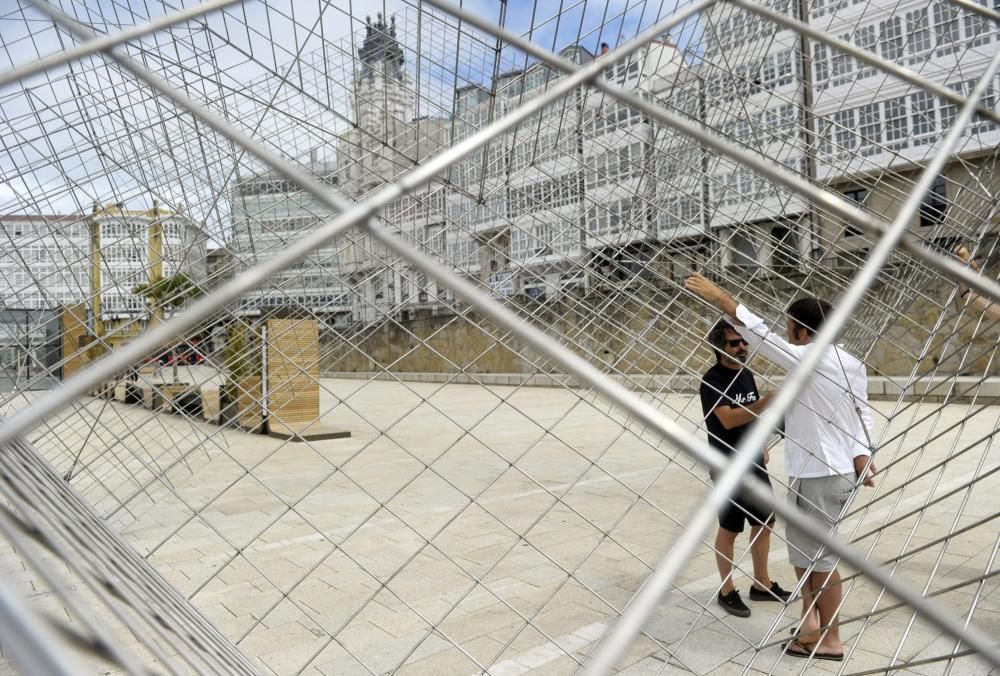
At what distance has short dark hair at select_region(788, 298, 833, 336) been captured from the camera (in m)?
1.94

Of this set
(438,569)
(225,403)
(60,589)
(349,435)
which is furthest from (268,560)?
(225,403)

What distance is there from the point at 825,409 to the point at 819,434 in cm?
7

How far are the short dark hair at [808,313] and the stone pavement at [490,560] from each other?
12.8 inches

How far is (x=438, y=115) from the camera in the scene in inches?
109

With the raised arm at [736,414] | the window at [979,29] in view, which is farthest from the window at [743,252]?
the window at [979,29]

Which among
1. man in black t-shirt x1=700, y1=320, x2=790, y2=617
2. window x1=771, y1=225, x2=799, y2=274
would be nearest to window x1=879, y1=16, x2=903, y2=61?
window x1=771, y1=225, x2=799, y2=274

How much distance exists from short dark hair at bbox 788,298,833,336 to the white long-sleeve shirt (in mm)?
64

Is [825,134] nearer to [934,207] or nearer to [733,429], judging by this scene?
[934,207]

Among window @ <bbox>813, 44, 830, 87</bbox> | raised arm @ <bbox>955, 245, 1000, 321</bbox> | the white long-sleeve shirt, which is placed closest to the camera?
raised arm @ <bbox>955, 245, 1000, 321</bbox>

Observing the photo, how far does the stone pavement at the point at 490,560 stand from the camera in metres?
1.79

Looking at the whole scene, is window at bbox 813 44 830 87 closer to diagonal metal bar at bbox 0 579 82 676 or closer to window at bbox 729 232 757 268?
window at bbox 729 232 757 268

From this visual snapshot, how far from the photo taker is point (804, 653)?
182cm

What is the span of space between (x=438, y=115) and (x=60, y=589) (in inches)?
99.1

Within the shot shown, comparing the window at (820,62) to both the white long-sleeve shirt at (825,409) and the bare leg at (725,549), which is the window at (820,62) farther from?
the bare leg at (725,549)
